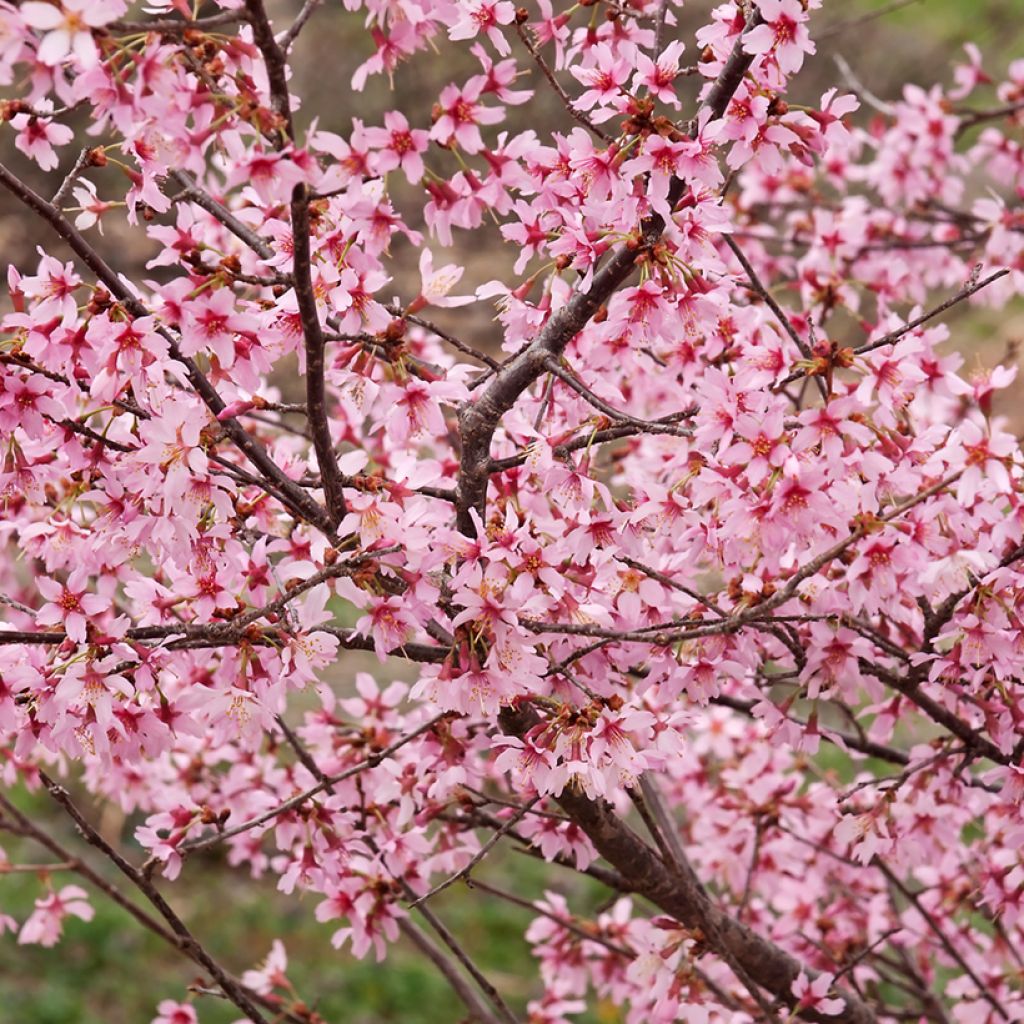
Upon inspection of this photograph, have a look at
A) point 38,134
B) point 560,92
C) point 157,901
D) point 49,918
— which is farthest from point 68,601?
point 49,918

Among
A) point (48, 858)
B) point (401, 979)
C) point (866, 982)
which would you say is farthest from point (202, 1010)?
point (866, 982)

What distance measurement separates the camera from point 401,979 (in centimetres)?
472

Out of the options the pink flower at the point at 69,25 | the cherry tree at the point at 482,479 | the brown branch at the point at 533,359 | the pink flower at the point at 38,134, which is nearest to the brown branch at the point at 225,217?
the cherry tree at the point at 482,479

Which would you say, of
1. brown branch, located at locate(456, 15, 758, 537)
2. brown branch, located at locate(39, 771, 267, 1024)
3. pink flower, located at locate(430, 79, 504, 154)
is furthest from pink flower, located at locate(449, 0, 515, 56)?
brown branch, located at locate(39, 771, 267, 1024)

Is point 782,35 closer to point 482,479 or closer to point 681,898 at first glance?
point 482,479

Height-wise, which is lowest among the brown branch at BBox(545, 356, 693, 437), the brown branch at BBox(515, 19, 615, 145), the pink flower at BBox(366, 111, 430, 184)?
the brown branch at BBox(545, 356, 693, 437)

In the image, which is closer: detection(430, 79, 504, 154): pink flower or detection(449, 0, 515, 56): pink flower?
detection(430, 79, 504, 154): pink flower

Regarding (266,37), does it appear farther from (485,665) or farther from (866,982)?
(866,982)

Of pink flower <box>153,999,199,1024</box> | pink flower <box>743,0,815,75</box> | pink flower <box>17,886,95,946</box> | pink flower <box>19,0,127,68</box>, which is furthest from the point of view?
pink flower <box>17,886,95,946</box>

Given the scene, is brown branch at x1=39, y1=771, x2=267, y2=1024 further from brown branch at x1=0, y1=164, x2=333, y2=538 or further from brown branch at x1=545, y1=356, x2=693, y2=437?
brown branch at x1=545, y1=356, x2=693, y2=437

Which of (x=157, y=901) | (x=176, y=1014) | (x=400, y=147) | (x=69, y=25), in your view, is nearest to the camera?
(x=69, y=25)

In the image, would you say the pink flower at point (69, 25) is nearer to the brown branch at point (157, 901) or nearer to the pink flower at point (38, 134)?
the pink flower at point (38, 134)

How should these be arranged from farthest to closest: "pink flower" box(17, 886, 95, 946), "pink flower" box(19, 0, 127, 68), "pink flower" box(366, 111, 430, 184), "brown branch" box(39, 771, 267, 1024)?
"pink flower" box(17, 886, 95, 946) → "brown branch" box(39, 771, 267, 1024) → "pink flower" box(366, 111, 430, 184) → "pink flower" box(19, 0, 127, 68)

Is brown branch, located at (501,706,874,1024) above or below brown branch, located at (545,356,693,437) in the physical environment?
below
